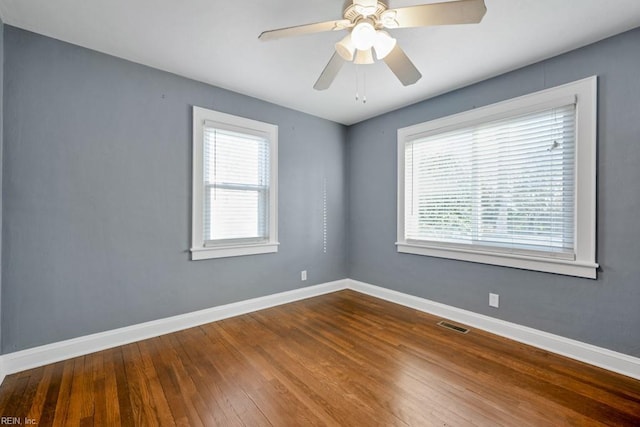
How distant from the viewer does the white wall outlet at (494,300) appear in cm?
275

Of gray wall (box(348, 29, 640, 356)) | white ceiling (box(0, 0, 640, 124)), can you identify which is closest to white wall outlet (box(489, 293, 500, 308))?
gray wall (box(348, 29, 640, 356))

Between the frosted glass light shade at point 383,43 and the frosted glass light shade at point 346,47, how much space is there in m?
0.13

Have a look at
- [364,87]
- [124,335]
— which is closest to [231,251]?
[124,335]

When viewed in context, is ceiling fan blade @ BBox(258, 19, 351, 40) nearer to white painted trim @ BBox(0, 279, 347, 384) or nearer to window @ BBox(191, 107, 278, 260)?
window @ BBox(191, 107, 278, 260)

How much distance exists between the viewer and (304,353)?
2.36 meters

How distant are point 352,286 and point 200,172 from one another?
2.68 metres

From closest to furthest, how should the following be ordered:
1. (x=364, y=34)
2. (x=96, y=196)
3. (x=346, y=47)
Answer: (x=364, y=34) < (x=346, y=47) < (x=96, y=196)

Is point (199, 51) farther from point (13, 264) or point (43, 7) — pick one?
point (13, 264)

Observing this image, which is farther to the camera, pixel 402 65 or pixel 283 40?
pixel 283 40

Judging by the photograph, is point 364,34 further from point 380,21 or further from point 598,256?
point 598,256

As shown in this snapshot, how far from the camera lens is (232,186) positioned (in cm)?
316

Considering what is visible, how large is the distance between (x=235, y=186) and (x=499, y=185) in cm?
275

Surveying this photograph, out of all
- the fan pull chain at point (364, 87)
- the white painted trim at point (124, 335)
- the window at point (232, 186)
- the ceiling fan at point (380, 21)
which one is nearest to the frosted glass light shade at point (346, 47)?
the ceiling fan at point (380, 21)

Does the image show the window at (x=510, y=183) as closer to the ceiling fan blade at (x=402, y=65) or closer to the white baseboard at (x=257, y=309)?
the white baseboard at (x=257, y=309)
